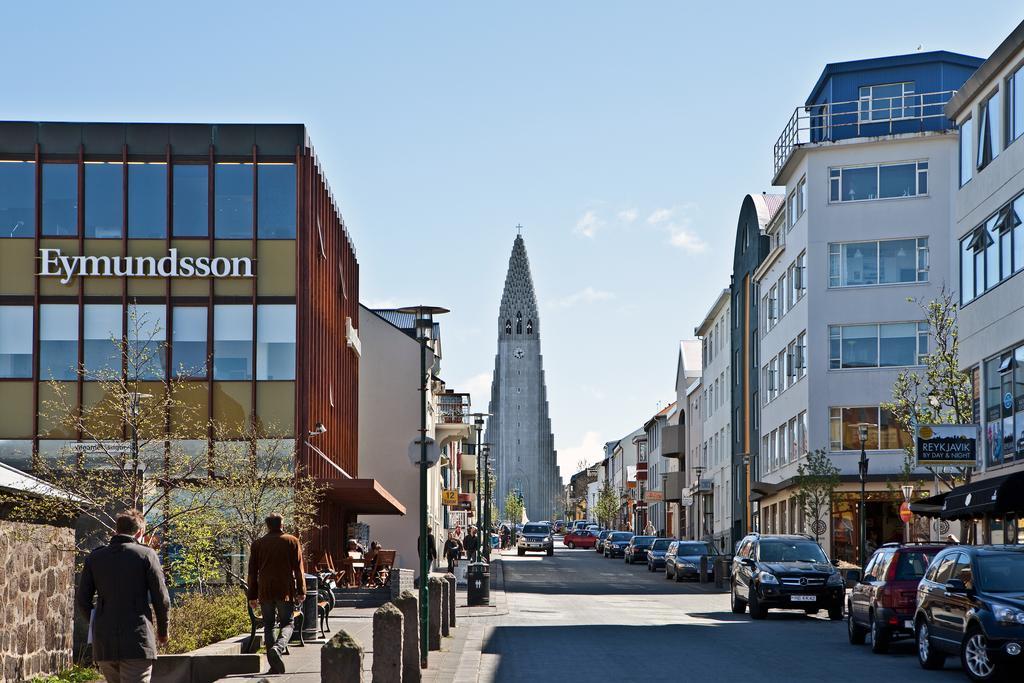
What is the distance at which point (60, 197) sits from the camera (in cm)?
3869

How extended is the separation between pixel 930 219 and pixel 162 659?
144ft

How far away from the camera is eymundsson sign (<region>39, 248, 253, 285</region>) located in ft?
126

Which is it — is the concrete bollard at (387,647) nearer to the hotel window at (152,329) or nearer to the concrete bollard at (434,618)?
the concrete bollard at (434,618)

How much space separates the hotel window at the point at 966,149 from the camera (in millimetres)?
34594

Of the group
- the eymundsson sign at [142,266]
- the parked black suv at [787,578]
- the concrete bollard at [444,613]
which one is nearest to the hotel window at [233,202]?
the eymundsson sign at [142,266]

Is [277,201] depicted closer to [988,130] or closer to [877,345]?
[988,130]

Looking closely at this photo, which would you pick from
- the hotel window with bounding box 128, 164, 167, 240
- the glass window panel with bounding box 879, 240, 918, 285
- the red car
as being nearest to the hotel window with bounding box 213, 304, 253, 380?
the hotel window with bounding box 128, 164, 167, 240

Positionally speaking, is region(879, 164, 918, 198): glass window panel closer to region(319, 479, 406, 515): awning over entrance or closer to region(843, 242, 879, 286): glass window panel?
region(843, 242, 879, 286): glass window panel

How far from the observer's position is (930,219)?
177 ft

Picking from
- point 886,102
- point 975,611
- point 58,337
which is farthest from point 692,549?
point 975,611

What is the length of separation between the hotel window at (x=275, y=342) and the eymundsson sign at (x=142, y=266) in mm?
1168

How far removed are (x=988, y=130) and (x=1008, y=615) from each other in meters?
19.5

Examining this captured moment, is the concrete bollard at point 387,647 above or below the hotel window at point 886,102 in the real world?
below

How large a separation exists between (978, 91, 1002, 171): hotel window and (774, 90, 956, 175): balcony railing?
20957mm
